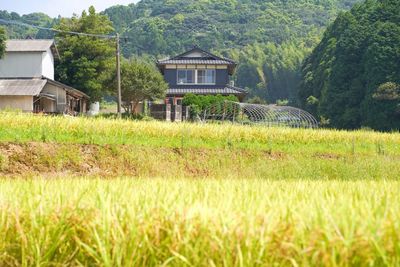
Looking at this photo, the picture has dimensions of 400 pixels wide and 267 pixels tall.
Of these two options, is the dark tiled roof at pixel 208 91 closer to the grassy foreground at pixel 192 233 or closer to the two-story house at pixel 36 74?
the two-story house at pixel 36 74

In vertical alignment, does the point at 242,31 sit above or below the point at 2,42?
above

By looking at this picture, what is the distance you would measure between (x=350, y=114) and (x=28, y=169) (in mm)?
35755

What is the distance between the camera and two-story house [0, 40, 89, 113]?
116 feet

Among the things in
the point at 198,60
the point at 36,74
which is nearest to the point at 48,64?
the point at 36,74

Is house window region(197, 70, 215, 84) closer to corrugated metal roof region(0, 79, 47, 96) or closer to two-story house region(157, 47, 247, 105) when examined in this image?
two-story house region(157, 47, 247, 105)

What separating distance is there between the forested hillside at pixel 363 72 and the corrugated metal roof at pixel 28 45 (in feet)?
80.9

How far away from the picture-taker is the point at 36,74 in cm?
3647

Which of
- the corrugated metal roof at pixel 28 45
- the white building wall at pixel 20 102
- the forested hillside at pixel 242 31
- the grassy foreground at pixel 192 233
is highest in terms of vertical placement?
the forested hillside at pixel 242 31

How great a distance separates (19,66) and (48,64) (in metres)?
1.87

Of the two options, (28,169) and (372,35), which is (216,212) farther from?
(372,35)

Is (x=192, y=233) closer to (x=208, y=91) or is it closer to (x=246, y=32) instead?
(x=208, y=91)

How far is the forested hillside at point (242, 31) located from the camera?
325ft

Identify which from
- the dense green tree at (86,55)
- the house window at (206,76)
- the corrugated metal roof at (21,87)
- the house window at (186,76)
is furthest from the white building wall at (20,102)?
the house window at (206,76)

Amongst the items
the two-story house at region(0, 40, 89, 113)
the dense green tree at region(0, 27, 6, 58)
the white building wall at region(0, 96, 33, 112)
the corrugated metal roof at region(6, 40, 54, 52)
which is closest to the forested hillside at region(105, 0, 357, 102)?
the corrugated metal roof at region(6, 40, 54, 52)
